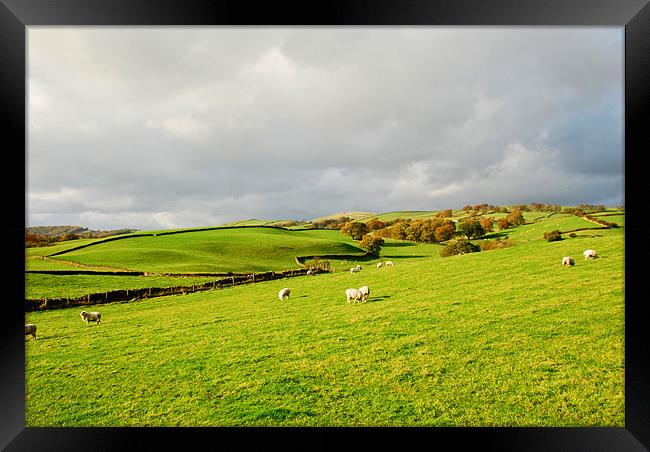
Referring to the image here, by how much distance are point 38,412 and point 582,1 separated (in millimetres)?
5992

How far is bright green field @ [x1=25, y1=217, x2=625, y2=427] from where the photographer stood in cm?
293

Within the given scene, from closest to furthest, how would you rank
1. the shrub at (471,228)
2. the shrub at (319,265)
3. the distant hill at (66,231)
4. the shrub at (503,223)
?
the distant hill at (66,231)
the shrub at (471,228)
the shrub at (503,223)
the shrub at (319,265)

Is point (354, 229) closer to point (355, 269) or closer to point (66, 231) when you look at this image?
point (355, 269)

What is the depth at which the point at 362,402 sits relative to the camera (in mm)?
2971

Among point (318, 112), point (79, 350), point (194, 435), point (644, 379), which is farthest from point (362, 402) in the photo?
point (318, 112)

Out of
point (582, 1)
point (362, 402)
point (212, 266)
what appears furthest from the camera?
point (212, 266)

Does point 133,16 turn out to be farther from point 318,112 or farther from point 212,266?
point 212,266

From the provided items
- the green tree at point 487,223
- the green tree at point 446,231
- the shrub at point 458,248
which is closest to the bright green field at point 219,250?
the green tree at point 446,231

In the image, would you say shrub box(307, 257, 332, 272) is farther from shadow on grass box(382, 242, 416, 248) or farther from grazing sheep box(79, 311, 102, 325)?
grazing sheep box(79, 311, 102, 325)

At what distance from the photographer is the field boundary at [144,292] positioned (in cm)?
590

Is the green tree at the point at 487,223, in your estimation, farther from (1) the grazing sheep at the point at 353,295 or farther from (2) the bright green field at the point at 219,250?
(1) the grazing sheep at the point at 353,295

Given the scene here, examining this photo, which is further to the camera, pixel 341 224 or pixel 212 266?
pixel 212 266

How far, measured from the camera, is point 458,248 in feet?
26.2

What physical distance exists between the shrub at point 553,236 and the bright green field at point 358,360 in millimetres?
1545
